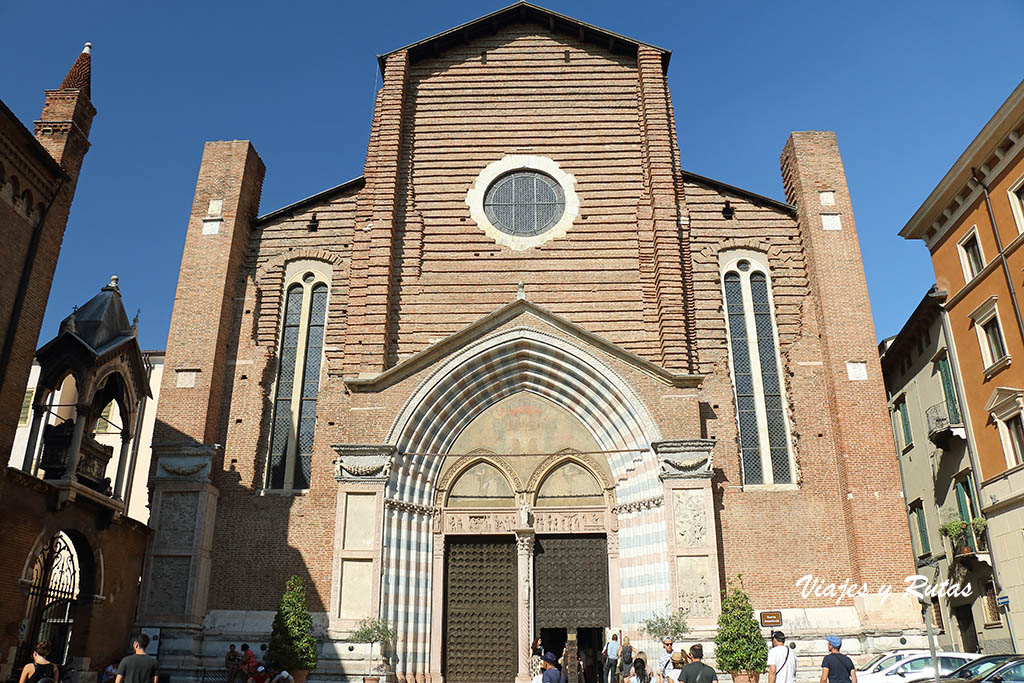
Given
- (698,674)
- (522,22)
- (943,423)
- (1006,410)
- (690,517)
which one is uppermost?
(522,22)

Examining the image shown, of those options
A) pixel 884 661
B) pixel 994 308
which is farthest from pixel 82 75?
pixel 994 308

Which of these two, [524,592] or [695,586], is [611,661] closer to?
[695,586]

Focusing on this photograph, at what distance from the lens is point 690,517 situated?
58.6 ft

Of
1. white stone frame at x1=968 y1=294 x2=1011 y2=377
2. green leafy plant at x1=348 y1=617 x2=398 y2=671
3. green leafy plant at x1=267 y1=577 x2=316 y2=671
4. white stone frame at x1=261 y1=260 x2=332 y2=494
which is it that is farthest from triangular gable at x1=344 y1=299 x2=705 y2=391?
white stone frame at x1=968 y1=294 x2=1011 y2=377

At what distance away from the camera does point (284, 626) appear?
16.5m

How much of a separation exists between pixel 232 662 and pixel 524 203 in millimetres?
12906

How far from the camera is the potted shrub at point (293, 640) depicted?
16266mm

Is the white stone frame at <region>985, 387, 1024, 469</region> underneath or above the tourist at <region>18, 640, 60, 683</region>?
above

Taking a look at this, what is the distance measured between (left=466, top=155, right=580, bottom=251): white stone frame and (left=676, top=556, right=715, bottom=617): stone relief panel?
28.7 ft

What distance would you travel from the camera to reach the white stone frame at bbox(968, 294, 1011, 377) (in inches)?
780

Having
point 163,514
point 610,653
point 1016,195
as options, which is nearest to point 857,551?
point 610,653

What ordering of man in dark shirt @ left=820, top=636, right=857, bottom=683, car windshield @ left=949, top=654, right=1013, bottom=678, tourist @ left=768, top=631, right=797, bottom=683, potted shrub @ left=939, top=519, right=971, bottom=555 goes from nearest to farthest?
man in dark shirt @ left=820, top=636, right=857, bottom=683, tourist @ left=768, top=631, right=797, bottom=683, car windshield @ left=949, top=654, right=1013, bottom=678, potted shrub @ left=939, top=519, right=971, bottom=555

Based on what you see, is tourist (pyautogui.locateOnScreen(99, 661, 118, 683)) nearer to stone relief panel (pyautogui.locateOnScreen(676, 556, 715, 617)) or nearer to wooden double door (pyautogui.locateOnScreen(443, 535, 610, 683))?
wooden double door (pyautogui.locateOnScreen(443, 535, 610, 683))

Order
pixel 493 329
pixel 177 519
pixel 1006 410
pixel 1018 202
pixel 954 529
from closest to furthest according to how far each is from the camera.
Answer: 1. pixel 177 519
2. pixel 1018 202
3. pixel 1006 410
4. pixel 493 329
5. pixel 954 529
